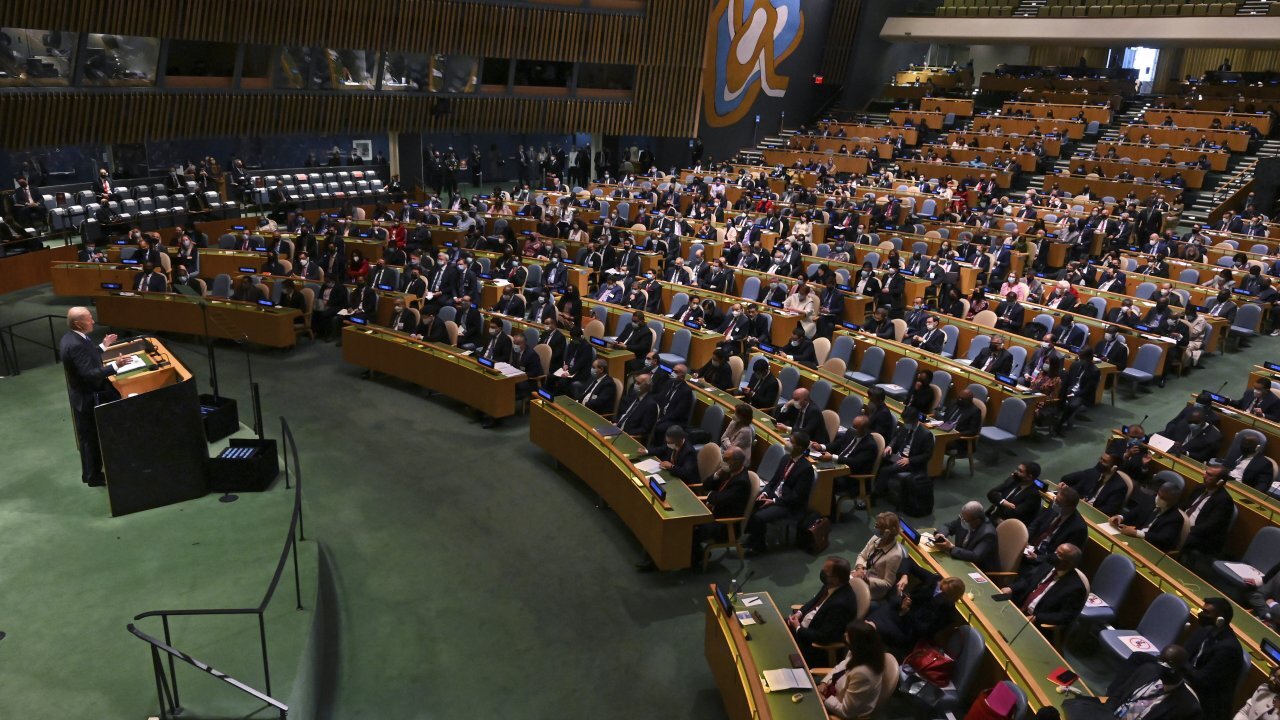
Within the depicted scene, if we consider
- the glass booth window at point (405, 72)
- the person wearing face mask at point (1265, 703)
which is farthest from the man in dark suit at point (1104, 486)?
the glass booth window at point (405, 72)

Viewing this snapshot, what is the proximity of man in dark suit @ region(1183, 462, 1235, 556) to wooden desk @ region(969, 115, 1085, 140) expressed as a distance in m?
22.4

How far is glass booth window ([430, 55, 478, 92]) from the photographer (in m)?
24.1

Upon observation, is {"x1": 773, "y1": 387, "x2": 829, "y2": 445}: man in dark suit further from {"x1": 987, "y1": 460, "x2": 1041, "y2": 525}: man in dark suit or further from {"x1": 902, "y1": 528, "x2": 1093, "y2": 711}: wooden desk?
{"x1": 902, "y1": 528, "x2": 1093, "y2": 711}: wooden desk

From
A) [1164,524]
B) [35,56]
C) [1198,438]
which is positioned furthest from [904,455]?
[35,56]

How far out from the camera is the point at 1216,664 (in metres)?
5.45

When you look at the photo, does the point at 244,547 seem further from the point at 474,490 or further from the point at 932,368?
the point at 932,368

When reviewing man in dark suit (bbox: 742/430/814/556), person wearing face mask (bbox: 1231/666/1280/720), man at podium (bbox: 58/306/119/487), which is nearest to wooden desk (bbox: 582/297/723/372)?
man in dark suit (bbox: 742/430/814/556)

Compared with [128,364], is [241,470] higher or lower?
lower

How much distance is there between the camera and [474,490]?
9133 mm

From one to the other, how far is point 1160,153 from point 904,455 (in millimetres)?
20658

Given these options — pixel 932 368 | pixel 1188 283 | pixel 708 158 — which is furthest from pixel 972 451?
pixel 708 158

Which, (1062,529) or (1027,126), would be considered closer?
(1062,529)

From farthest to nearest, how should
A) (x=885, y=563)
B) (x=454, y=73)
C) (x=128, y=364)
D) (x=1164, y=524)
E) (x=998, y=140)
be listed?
(x=998, y=140) < (x=454, y=73) < (x=128, y=364) < (x=1164, y=524) < (x=885, y=563)

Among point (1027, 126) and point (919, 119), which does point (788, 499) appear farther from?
point (919, 119)
